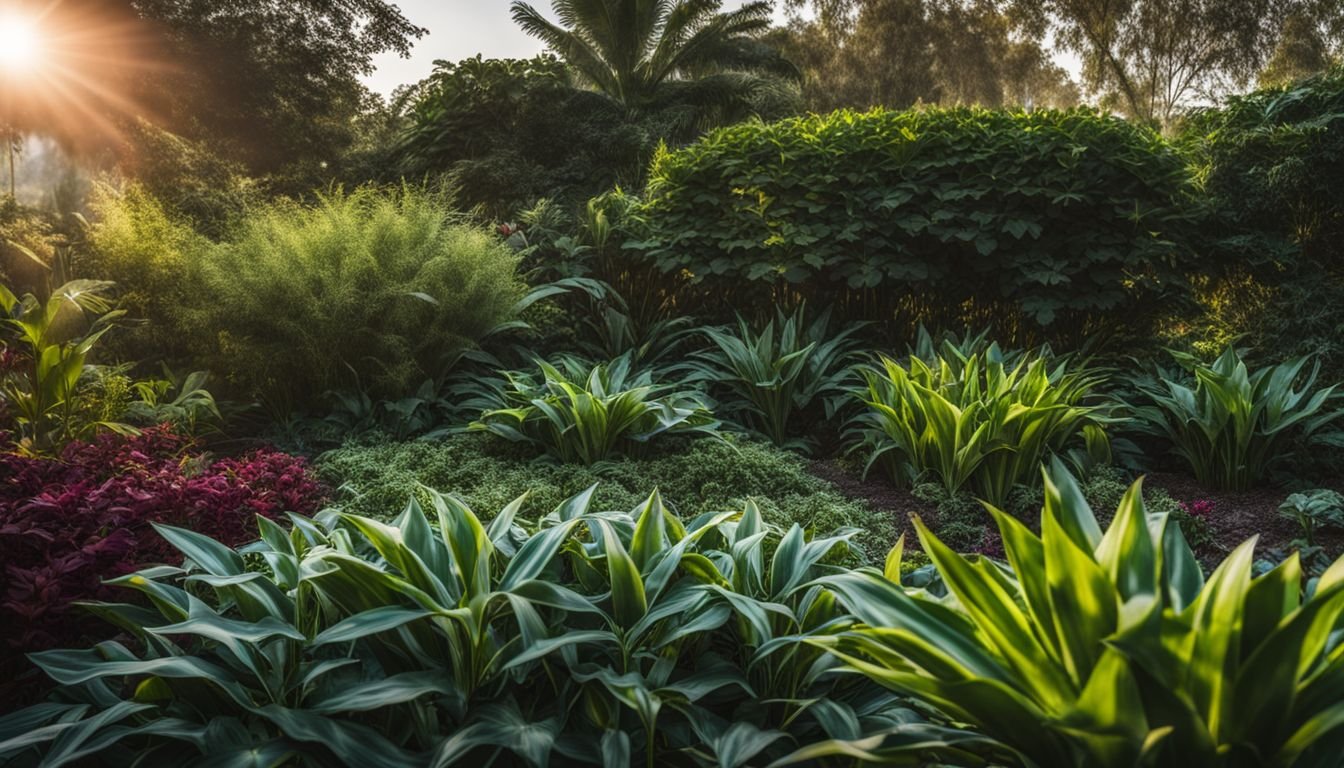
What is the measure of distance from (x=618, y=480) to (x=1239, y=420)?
2.72 metres

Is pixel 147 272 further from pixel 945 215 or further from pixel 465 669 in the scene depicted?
pixel 945 215

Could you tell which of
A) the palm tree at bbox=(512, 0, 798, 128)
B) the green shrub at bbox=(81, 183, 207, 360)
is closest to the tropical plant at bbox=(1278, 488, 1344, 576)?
the green shrub at bbox=(81, 183, 207, 360)

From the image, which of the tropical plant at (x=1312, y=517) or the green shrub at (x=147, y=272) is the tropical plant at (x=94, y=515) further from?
the tropical plant at (x=1312, y=517)

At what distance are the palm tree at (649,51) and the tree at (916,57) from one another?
19.1 ft

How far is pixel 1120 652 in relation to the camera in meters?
0.94

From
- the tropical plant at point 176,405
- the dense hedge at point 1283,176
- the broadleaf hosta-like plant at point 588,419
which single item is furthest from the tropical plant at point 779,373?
the tropical plant at point 176,405

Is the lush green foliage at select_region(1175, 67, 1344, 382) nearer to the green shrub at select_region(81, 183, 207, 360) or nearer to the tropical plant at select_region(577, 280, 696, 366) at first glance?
the tropical plant at select_region(577, 280, 696, 366)

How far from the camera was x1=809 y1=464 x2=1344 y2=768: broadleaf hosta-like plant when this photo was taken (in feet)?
3.24

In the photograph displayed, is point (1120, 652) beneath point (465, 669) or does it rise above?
above

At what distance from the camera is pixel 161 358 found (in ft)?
16.0

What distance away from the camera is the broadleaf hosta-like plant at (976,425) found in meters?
3.17

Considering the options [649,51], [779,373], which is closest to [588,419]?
[779,373]

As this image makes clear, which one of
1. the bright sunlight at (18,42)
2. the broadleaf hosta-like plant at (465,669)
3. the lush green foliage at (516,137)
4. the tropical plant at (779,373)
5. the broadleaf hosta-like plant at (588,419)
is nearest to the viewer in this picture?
the broadleaf hosta-like plant at (465,669)

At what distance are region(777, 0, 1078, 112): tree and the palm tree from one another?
19.1 ft
